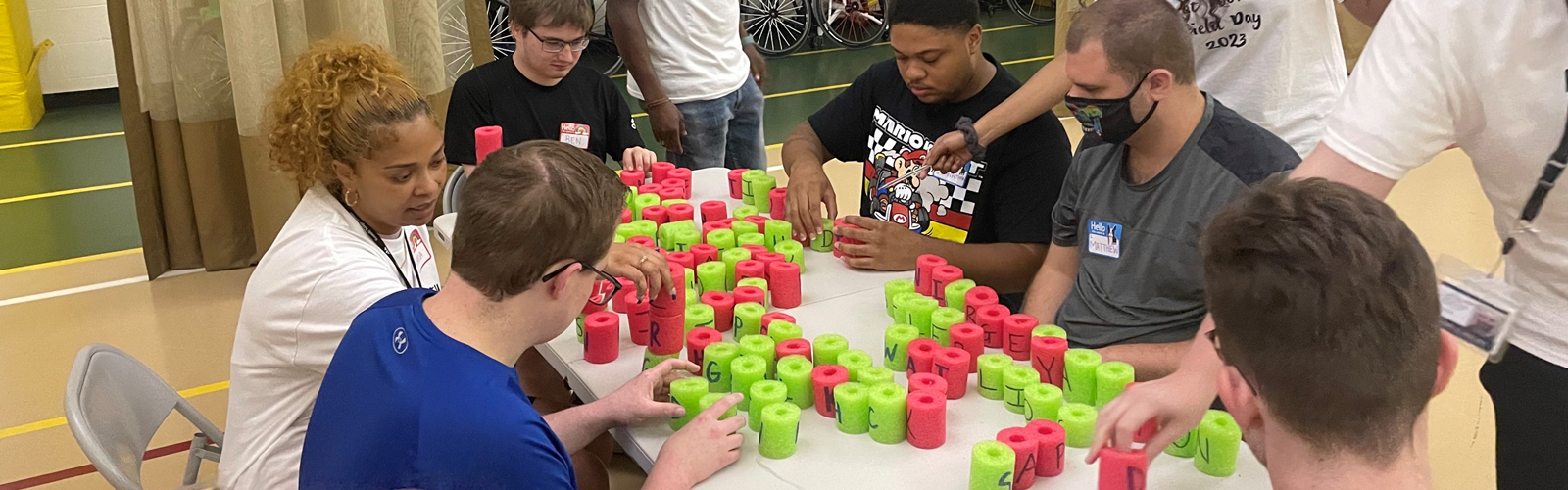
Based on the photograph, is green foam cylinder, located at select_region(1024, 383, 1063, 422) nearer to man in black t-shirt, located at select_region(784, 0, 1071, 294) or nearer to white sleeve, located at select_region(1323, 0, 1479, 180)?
white sleeve, located at select_region(1323, 0, 1479, 180)

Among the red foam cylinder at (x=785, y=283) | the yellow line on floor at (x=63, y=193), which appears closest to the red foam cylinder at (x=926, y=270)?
the red foam cylinder at (x=785, y=283)

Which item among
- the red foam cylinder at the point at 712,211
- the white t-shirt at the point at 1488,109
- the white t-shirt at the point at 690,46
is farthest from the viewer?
the white t-shirt at the point at 690,46

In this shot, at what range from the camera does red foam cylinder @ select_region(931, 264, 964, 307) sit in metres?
2.38

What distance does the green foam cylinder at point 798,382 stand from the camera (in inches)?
77.3

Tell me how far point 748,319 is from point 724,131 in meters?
2.11

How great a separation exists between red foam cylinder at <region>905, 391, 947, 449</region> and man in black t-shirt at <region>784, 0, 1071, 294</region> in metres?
0.83

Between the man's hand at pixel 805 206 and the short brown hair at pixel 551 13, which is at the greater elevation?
the short brown hair at pixel 551 13

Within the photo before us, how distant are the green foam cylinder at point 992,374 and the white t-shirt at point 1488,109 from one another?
0.63 m

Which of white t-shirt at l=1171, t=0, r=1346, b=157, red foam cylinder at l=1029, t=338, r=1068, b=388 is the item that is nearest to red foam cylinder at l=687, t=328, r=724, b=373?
red foam cylinder at l=1029, t=338, r=1068, b=388

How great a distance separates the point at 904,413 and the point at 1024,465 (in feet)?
0.75

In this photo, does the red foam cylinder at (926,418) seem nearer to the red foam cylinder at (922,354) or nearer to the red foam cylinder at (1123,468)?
the red foam cylinder at (922,354)

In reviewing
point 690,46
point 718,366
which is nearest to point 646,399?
point 718,366

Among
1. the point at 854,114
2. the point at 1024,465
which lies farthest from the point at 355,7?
the point at 1024,465

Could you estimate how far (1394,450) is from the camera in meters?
1.16
